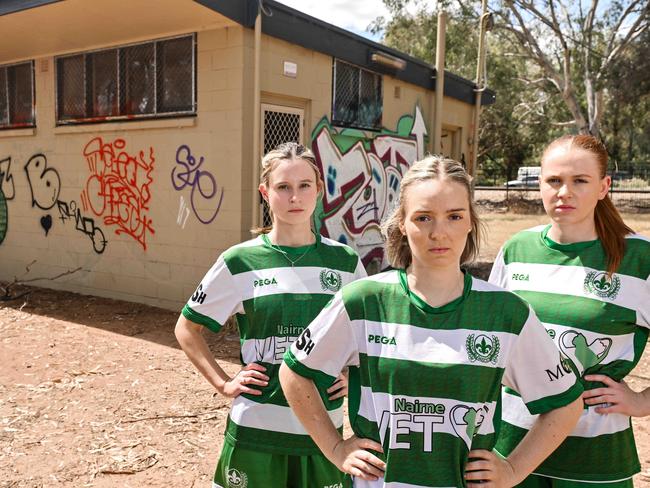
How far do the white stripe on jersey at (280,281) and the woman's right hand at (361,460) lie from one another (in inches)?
31.2

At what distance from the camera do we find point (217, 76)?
714 centimetres

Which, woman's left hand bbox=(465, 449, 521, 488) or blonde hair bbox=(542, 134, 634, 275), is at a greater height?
blonde hair bbox=(542, 134, 634, 275)

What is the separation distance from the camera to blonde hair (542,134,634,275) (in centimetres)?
218

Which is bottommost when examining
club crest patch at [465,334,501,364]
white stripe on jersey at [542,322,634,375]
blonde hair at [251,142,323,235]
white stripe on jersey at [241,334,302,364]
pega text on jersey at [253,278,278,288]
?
white stripe on jersey at [241,334,302,364]

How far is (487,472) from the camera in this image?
155 cm

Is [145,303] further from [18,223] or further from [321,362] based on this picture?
[321,362]

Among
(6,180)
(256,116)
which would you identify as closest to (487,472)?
(256,116)

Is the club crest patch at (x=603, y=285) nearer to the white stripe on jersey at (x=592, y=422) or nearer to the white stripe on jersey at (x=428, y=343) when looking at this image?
the white stripe on jersey at (x=592, y=422)

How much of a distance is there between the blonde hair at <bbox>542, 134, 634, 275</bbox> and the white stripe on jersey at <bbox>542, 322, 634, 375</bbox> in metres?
0.28

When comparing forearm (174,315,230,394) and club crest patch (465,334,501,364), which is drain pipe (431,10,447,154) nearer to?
forearm (174,315,230,394)

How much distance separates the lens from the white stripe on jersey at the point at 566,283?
6.93 ft

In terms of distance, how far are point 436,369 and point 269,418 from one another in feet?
3.03

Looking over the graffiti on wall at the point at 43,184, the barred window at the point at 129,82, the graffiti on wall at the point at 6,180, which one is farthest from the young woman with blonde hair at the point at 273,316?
the graffiti on wall at the point at 6,180

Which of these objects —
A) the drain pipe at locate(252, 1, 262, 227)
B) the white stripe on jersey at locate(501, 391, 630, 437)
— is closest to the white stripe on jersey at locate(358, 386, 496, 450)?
the white stripe on jersey at locate(501, 391, 630, 437)
